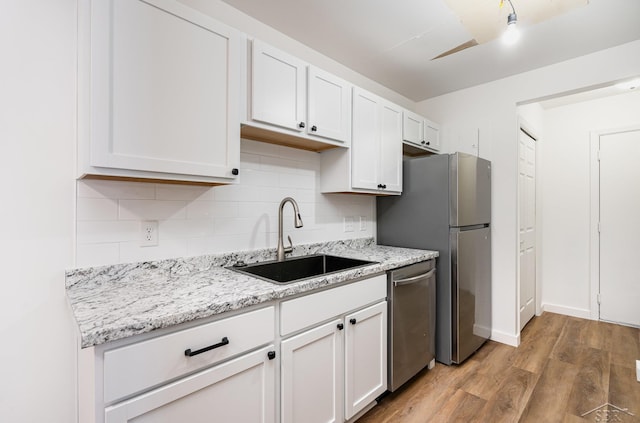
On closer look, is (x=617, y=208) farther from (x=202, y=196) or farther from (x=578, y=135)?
(x=202, y=196)

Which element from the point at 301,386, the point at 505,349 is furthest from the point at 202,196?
the point at 505,349

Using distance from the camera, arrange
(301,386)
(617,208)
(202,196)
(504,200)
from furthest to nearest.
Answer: (617,208) → (504,200) → (202,196) → (301,386)

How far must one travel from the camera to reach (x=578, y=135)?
11.1 ft

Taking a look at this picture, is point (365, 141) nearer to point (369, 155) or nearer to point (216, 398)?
point (369, 155)

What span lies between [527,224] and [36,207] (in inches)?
150

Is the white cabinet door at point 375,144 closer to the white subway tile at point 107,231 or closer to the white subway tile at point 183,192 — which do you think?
the white subway tile at point 183,192

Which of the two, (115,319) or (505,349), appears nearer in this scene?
(115,319)

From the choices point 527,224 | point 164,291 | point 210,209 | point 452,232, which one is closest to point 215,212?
point 210,209

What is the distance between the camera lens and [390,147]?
96.6 inches

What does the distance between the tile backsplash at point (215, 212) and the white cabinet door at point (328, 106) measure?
0.33m

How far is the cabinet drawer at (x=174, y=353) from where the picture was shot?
0.89m

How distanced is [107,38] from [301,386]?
1.62 metres

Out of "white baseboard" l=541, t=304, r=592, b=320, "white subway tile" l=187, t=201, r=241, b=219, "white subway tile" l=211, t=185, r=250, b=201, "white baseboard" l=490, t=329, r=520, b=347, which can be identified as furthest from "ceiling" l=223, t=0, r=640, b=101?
"white baseboard" l=541, t=304, r=592, b=320

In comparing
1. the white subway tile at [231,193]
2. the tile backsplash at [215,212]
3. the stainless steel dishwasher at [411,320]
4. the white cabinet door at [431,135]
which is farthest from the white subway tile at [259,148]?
the white cabinet door at [431,135]
